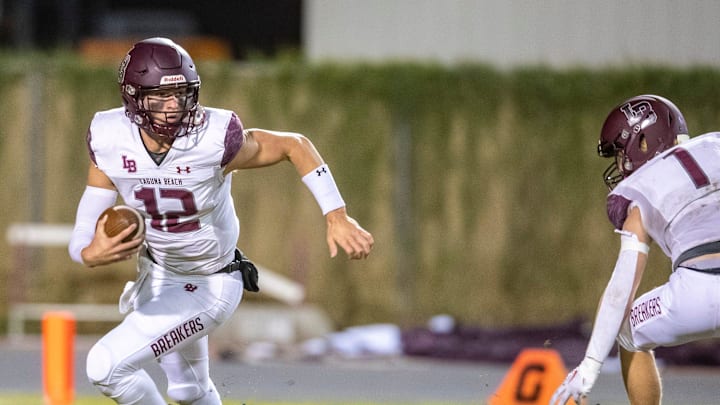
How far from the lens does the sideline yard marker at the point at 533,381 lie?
21.8 feet

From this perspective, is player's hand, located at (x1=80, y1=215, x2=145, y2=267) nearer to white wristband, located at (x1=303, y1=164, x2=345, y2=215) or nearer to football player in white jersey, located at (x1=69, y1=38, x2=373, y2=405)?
football player in white jersey, located at (x1=69, y1=38, x2=373, y2=405)

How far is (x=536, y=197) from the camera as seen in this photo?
40.9ft

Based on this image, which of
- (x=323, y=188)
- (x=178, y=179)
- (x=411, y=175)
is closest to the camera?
(x=178, y=179)

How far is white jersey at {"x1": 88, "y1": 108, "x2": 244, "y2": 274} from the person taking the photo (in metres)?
5.34

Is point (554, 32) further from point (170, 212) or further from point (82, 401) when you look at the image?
point (170, 212)

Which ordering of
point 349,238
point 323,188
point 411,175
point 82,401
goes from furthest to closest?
point 411,175, point 82,401, point 323,188, point 349,238

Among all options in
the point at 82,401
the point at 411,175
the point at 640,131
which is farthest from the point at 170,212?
the point at 411,175

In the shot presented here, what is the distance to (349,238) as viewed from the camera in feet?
17.1

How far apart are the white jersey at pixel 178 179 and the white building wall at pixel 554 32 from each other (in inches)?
281

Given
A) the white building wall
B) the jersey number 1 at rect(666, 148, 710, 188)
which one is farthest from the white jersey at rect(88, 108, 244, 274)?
the white building wall

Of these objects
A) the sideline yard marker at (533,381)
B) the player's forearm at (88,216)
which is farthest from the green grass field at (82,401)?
the player's forearm at (88,216)

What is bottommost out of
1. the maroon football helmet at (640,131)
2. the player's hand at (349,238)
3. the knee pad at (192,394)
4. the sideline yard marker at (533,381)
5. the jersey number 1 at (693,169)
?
the sideline yard marker at (533,381)

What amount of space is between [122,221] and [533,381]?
8.82ft

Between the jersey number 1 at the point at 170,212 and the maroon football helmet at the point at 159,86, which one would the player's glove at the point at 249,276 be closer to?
the jersey number 1 at the point at 170,212
